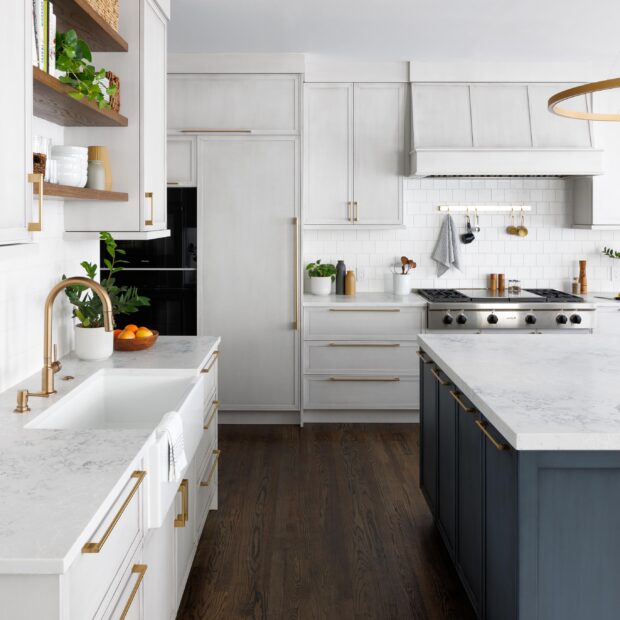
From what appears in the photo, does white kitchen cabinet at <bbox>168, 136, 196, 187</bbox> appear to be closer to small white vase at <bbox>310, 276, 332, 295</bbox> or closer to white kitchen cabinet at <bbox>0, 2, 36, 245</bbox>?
small white vase at <bbox>310, 276, 332, 295</bbox>

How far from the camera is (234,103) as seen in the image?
541 centimetres

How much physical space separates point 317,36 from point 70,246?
2434mm

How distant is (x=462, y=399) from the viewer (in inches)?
110

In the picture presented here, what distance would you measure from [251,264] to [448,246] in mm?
1645

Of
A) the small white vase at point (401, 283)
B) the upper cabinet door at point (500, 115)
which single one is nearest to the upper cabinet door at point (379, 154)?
the small white vase at point (401, 283)

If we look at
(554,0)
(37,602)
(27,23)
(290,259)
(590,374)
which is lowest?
(37,602)

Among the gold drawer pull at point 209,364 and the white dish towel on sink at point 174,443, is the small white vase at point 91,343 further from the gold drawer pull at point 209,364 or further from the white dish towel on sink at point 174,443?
the white dish towel on sink at point 174,443

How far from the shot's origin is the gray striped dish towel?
19.6ft

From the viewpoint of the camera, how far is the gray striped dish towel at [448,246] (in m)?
5.99

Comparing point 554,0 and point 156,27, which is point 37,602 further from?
point 554,0

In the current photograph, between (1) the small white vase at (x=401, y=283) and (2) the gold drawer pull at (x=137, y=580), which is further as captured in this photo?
(1) the small white vase at (x=401, y=283)

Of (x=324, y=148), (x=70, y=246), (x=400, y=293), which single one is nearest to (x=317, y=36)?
(x=324, y=148)

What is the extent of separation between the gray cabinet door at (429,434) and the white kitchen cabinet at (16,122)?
198 centimetres

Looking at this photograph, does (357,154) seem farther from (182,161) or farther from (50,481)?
(50,481)
